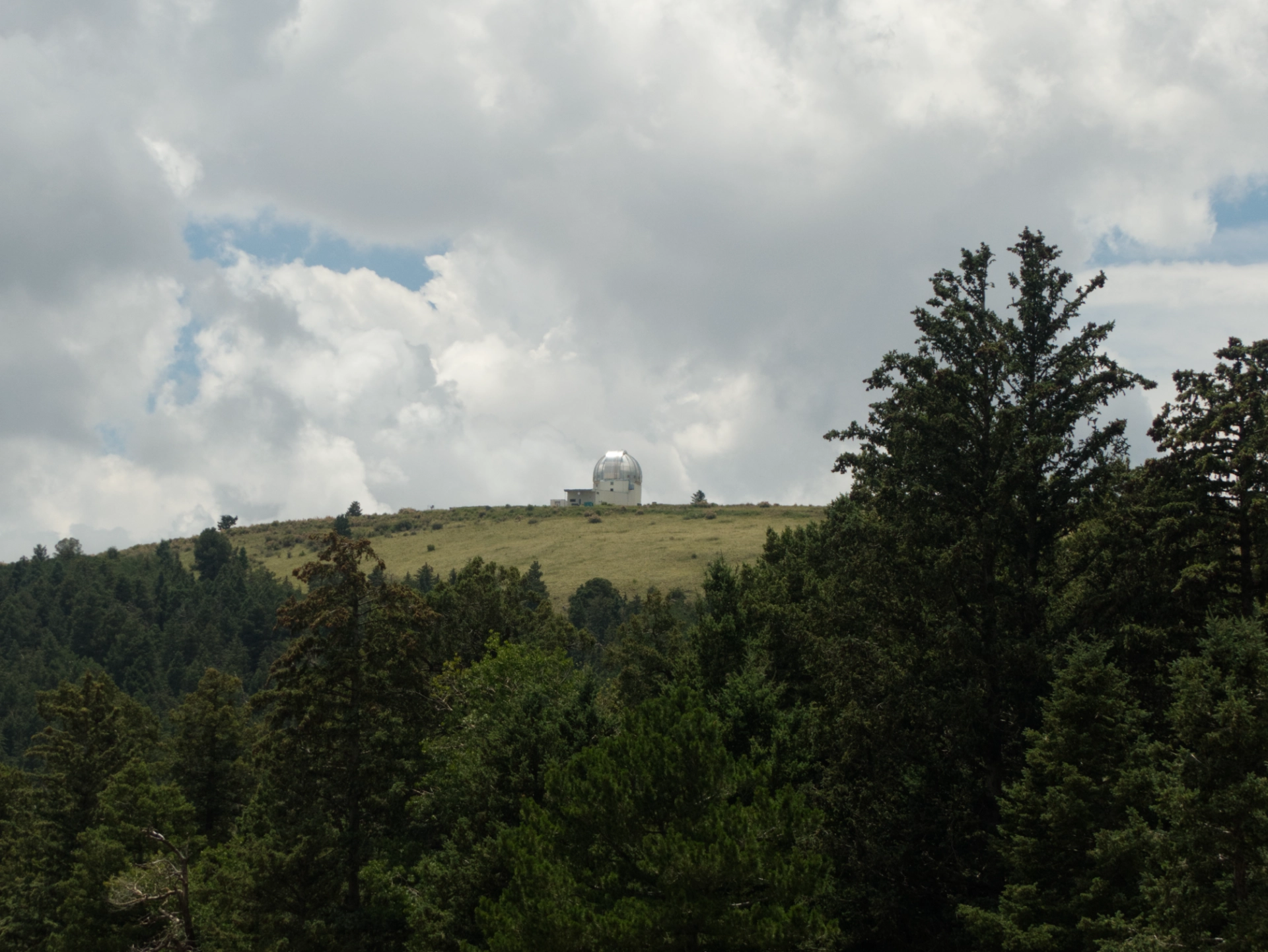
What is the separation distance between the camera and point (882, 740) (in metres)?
27.8

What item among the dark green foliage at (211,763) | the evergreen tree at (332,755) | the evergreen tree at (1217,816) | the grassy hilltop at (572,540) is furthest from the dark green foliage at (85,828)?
the grassy hilltop at (572,540)

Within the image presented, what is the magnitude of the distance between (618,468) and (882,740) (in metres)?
156

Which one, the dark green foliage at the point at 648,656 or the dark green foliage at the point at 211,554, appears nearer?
the dark green foliage at the point at 648,656

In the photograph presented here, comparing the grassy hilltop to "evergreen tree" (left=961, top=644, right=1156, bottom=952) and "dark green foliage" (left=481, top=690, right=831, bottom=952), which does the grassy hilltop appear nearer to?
"dark green foliage" (left=481, top=690, right=831, bottom=952)

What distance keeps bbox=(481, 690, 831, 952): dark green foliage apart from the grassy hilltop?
94539 mm

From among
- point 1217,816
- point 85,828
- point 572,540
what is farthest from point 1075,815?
point 572,540

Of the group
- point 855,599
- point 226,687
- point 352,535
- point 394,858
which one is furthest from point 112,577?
point 855,599

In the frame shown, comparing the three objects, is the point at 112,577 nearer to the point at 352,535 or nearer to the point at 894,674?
the point at 352,535

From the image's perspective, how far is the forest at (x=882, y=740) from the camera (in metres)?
22.0

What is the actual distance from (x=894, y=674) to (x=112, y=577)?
6327 inches

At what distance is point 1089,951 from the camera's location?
72.4ft

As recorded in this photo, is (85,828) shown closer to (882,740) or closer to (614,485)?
(882,740)

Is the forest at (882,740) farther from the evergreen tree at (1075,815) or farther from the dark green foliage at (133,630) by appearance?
the dark green foliage at (133,630)

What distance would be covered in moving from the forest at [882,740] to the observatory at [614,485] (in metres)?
136
